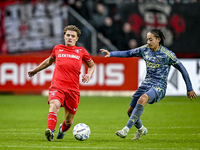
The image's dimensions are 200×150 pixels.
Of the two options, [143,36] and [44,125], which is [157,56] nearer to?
[44,125]

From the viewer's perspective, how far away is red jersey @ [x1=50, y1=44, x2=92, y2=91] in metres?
6.87

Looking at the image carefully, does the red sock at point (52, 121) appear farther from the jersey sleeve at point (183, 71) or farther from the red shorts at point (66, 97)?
the jersey sleeve at point (183, 71)

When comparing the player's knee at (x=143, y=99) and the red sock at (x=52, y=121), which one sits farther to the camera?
the player's knee at (x=143, y=99)

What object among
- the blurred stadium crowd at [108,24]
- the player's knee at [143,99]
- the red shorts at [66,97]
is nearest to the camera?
the red shorts at [66,97]

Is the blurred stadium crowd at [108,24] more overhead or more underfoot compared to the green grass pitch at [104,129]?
more overhead

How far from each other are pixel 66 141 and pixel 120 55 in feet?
5.85

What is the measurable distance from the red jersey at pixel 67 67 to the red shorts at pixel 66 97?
0.24 ft

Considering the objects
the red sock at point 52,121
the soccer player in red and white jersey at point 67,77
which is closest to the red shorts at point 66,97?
the soccer player in red and white jersey at point 67,77

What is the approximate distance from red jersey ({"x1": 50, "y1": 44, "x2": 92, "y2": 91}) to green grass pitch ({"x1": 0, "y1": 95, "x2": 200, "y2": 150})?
3.15 feet

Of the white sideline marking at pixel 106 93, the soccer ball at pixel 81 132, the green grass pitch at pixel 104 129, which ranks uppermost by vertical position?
the soccer ball at pixel 81 132

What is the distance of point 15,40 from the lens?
2138cm

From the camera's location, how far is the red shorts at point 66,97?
6.70 metres

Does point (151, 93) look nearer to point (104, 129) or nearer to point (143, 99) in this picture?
point (143, 99)

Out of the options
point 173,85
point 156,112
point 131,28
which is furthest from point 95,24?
point 156,112
